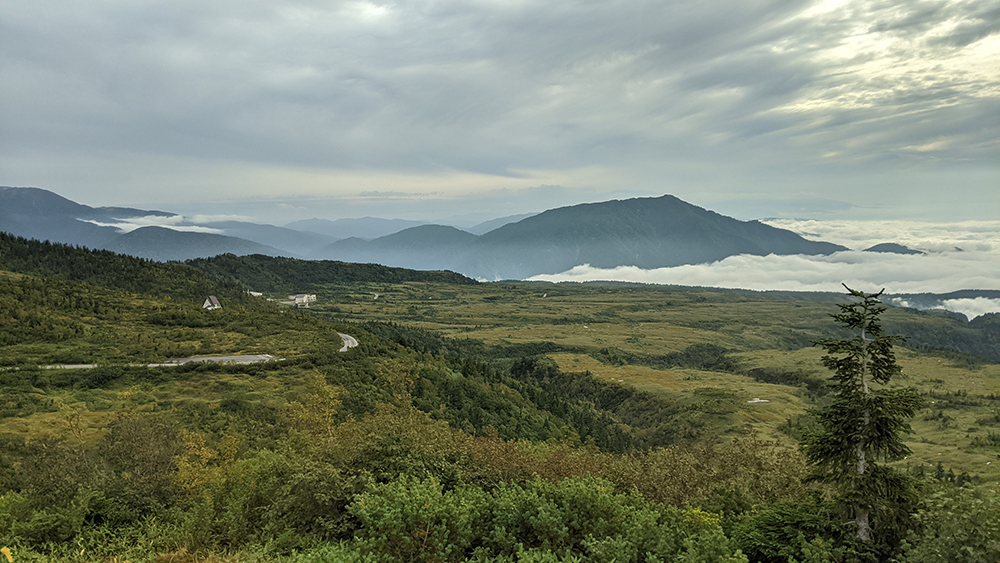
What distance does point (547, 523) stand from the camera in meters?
20.7

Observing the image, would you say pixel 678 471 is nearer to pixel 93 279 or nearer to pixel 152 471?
pixel 152 471

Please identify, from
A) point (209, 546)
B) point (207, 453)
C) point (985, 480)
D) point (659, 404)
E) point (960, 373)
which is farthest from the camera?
point (960, 373)

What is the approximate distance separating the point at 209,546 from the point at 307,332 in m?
82.7

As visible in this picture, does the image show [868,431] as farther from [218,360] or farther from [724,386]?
[724,386]

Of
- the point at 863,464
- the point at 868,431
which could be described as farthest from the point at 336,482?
the point at 868,431

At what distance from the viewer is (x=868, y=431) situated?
20.4 m

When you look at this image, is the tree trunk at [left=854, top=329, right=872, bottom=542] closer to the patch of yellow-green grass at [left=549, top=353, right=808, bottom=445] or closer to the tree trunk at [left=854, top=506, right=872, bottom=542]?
the tree trunk at [left=854, top=506, right=872, bottom=542]

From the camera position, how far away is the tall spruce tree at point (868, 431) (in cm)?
2022

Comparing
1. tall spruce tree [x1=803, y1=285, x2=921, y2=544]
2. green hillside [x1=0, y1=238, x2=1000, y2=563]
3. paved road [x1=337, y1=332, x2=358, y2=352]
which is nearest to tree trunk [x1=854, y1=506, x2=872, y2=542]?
tall spruce tree [x1=803, y1=285, x2=921, y2=544]

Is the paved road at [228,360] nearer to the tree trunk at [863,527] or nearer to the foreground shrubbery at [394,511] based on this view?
the foreground shrubbery at [394,511]

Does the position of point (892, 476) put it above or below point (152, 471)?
above

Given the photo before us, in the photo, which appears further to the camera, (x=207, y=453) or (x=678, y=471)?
(x=678, y=471)

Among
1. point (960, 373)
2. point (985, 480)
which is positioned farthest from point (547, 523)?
point (960, 373)

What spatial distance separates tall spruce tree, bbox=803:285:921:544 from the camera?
2022 cm
